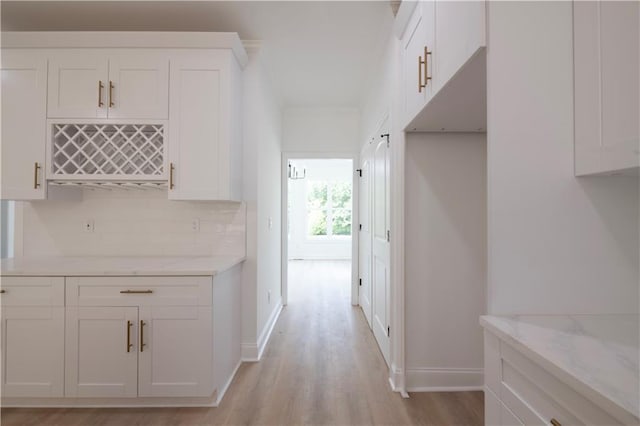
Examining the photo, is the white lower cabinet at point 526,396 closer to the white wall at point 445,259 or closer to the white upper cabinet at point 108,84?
the white wall at point 445,259

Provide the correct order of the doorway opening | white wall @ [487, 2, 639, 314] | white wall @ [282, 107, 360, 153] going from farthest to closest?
the doorway opening → white wall @ [282, 107, 360, 153] → white wall @ [487, 2, 639, 314]

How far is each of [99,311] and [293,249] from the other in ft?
21.5

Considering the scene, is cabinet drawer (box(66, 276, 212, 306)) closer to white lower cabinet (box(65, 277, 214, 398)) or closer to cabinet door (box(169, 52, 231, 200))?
white lower cabinet (box(65, 277, 214, 398))

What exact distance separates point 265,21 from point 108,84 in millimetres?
1262

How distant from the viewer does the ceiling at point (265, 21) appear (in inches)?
87.4

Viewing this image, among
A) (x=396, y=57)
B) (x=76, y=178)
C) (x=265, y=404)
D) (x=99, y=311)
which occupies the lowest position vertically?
(x=265, y=404)

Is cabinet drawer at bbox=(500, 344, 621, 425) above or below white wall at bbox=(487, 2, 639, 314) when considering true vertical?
below

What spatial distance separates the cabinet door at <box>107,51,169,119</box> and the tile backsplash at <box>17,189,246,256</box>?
2.22ft

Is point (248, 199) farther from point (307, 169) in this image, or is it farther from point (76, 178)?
point (307, 169)

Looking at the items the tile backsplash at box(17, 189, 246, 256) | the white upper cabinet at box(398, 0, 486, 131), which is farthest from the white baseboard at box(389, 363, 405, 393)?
the white upper cabinet at box(398, 0, 486, 131)

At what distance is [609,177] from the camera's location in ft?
3.20

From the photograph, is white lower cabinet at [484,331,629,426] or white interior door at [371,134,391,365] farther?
white interior door at [371,134,391,365]

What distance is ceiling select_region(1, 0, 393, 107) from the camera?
2221mm

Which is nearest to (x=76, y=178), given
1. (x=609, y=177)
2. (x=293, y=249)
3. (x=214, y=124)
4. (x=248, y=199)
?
(x=214, y=124)
